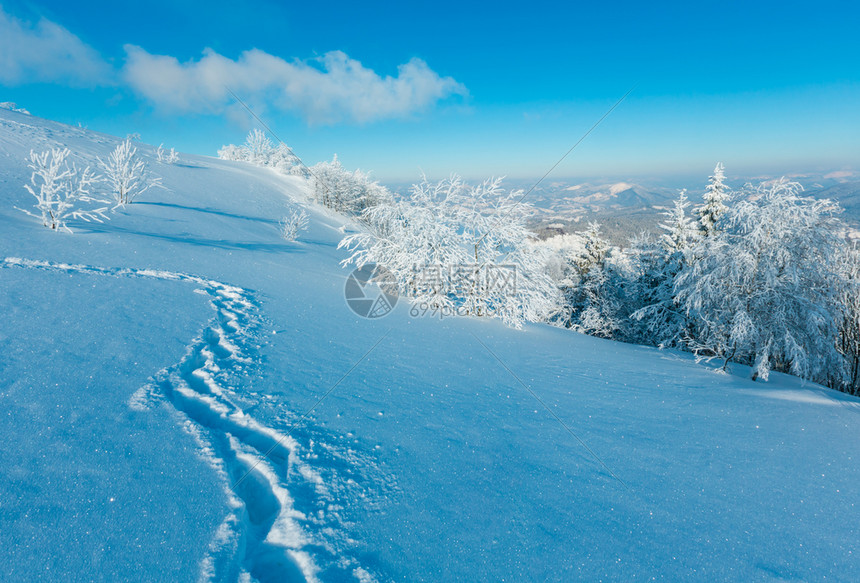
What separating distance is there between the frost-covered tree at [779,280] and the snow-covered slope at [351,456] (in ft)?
8.00

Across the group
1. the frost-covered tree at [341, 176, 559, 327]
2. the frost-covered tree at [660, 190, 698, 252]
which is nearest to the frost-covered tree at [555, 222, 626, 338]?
the frost-covered tree at [660, 190, 698, 252]

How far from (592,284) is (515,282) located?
11.7 m

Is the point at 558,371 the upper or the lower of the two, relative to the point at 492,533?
upper

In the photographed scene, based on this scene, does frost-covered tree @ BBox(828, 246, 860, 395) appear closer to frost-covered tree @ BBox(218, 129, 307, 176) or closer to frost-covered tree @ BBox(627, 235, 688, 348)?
frost-covered tree @ BBox(627, 235, 688, 348)

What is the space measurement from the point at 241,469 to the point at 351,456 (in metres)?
0.92

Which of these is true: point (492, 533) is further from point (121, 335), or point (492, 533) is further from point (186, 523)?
point (121, 335)

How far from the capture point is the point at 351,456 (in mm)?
3172

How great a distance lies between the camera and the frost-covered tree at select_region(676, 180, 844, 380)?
27.4 feet

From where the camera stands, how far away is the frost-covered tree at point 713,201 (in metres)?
17.5

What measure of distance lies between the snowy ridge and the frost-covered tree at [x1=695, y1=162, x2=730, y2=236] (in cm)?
2199

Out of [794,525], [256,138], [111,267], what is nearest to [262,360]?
[111,267]

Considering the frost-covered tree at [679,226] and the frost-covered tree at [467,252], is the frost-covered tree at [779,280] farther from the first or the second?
the frost-covered tree at [679,226]

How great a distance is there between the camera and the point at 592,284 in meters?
20.3

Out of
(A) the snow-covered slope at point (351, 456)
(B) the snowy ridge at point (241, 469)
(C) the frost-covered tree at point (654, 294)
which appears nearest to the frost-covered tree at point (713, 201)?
(C) the frost-covered tree at point (654, 294)
